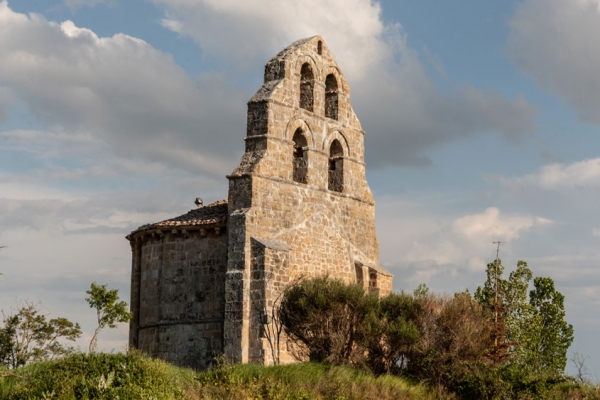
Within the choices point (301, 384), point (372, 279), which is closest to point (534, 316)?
point (372, 279)

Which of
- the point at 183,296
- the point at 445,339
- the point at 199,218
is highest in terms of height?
the point at 199,218

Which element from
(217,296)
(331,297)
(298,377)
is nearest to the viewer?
(298,377)

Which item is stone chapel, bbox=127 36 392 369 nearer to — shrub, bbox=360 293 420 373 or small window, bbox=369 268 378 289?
small window, bbox=369 268 378 289

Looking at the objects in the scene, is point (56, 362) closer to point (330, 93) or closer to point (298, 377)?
point (298, 377)

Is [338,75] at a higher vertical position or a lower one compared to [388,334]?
higher

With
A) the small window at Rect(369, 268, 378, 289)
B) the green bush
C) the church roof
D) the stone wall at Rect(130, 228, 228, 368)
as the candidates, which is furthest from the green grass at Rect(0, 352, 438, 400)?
the small window at Rect(369, 268, 378, 289)

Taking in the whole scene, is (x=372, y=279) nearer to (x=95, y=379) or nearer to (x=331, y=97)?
(x=331, y=97)

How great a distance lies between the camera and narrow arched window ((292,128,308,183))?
106 feet

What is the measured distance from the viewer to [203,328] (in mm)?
30094

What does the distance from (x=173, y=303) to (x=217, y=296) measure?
1883 mm

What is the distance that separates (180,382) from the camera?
80.6 ft

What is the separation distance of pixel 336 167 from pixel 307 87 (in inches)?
123

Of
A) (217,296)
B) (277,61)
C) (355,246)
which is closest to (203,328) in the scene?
(217,296)

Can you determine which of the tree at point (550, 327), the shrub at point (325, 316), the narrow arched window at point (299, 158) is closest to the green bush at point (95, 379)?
the shrub at point (325, 316)
